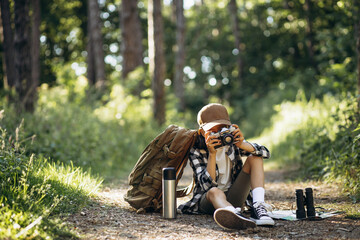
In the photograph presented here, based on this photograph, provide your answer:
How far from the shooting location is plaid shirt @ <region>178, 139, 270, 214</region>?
4219 millimetres

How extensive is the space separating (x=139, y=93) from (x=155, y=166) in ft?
36.0

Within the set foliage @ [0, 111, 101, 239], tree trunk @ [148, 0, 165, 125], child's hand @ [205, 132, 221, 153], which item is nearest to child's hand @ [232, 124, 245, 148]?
child's hand @ [205, 132, 221, 153]

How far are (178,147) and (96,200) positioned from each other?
1.23 m

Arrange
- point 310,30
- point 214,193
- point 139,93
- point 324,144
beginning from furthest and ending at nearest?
A: 1. point 310,30
2. point 139,93
3. point 324,144
4. point 214,193

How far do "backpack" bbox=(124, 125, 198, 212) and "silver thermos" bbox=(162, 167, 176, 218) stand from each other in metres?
0.25

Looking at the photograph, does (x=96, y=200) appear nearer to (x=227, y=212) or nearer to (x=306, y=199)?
(x=227, y=212)

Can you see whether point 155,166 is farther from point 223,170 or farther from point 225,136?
point 225,136

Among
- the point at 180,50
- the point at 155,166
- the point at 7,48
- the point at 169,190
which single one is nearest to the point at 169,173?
the point at 169,190

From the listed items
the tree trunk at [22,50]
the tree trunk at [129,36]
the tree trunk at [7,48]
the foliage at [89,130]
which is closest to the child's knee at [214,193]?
the foliage at [89,130]

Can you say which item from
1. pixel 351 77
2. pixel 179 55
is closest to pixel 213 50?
pixel 179 55

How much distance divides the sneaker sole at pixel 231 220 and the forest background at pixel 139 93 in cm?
131

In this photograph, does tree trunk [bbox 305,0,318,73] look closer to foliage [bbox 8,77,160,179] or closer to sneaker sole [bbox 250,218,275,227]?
foliage [bbox 8,77,160,179]

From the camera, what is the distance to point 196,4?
3728 cm

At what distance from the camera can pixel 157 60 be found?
13.4 meters
